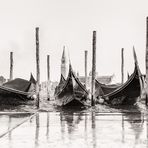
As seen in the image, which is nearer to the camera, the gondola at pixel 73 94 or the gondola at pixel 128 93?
the gondola at pixel 128 93

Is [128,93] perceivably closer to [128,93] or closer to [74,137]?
[128,93]

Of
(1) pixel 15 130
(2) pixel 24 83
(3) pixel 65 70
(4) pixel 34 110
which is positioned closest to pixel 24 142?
(1) pixel 15 130

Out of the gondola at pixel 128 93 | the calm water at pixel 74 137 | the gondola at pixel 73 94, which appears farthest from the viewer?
the gondola at pixel 73 94

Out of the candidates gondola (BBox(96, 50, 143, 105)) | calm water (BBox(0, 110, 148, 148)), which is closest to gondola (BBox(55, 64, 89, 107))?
gondola (BBox(96, 50, 143, 105))

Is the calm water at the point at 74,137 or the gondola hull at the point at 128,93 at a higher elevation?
the gondola hull at the point at 128,93

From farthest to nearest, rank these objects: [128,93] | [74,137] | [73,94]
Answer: [128,93]
[73,94]
[74,137]

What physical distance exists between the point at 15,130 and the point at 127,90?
33.2ft

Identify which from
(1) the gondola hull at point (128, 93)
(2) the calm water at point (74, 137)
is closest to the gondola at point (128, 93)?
(1) the gondola hull at point (128, 93)

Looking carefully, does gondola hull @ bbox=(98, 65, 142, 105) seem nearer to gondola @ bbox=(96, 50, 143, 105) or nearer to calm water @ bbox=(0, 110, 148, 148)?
gondola @ bbox=(96, 50, 143, 105)

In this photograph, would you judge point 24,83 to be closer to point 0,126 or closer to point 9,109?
point 9,109

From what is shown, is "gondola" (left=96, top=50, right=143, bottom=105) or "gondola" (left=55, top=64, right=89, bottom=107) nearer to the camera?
"gondola" (left=96, top=50, right=143, bottom=105)

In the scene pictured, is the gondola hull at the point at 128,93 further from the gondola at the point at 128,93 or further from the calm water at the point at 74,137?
the calm water at the point at 74,137

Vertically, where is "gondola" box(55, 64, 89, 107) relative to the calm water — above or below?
above

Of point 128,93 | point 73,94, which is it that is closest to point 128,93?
point 128,93
